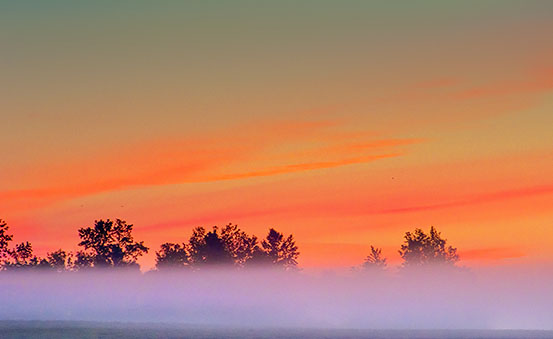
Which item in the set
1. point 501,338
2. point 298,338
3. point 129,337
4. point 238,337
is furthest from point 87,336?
point 501,338

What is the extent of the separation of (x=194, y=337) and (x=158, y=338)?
29.0 ft

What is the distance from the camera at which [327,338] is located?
157375 mm

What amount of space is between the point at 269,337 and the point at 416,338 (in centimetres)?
2998

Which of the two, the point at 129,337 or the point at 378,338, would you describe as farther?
the point at 378,338

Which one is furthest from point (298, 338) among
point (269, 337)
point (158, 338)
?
point (158, 338)

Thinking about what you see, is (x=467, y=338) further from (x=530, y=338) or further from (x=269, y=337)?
(x=269, y=337)

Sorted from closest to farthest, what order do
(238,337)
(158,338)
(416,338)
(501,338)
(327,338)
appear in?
(158,338)
(238,337)
(327,338)
(416,338)
(501,338)

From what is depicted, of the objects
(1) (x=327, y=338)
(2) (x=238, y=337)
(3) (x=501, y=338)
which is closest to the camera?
(2) (x=238, y=337)

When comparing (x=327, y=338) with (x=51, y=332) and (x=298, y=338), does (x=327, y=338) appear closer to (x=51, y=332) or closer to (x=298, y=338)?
(x=298, y=338)

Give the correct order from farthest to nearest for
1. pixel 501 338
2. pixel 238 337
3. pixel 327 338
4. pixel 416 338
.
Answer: pixel 501 338 < pixel 416 338 < pixel 327 338 < pixel 238 337

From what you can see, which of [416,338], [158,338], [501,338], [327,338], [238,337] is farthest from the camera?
[501,338]

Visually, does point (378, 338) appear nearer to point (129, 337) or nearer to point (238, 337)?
point (238, 337)

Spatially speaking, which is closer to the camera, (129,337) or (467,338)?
(129,337)

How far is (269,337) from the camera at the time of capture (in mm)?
151625
